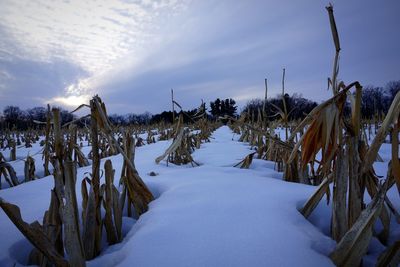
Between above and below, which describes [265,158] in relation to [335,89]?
below

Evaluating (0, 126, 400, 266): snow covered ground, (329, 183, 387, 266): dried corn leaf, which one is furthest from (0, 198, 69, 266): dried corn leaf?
(329, 183, 387, 266): dried corn leaf

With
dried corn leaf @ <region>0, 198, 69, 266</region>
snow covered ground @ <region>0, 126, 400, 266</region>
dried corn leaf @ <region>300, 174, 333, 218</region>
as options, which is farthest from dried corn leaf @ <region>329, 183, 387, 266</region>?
Result: dried corn leaf @ <region>0, 198, 69, 266</region>

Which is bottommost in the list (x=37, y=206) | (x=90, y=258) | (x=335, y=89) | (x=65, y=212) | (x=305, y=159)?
(x=90, y=258)

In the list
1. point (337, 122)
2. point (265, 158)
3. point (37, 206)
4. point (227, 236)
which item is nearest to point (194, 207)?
point (227, 236)

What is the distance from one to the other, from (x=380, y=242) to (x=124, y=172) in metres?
1.48

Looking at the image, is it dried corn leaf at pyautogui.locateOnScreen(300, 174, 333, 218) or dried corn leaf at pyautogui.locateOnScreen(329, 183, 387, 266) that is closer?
dried corn leaf at pyautogui.locateOnScreen(329, 183, 387, 266)

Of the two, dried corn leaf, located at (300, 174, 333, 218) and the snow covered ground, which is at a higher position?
dried corn leaf, located at (300, 174, 333, 218)

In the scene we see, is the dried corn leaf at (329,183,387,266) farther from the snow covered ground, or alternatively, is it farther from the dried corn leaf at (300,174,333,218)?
the dried corn leaf at (300,174,333,218)

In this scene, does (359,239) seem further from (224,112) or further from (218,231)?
(224,112)

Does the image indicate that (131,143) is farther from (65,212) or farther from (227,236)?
(227,236)

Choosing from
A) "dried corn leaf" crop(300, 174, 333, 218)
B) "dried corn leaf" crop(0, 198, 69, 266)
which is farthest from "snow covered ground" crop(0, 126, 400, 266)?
"dried corn leaf" crop(0, 198, 69, 266)

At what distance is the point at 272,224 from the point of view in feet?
3.58

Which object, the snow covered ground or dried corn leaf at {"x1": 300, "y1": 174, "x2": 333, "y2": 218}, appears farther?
dried corn leaf at {"x1": 300, "y1": 174, "x2": 333, "y2": 218}

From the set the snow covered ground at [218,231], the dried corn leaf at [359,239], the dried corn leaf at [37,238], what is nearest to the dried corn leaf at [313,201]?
the snow covered ground at [218,231]
